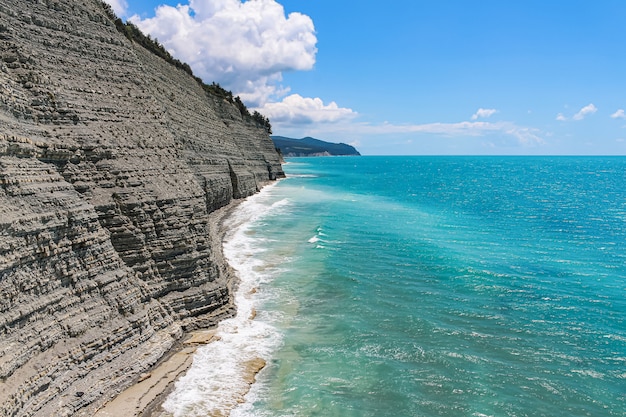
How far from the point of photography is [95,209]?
16.8 metres

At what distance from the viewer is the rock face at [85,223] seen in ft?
42.2

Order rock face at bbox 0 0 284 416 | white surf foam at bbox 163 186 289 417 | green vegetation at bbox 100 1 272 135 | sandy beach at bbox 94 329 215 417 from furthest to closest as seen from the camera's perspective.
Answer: green vegetation at bbox 100 1 272 135 → white surf foam at bbox 163 186 289 417 → sandy beach at bbox 94 329 215 417 → rock face at bbox 0 0 284 416

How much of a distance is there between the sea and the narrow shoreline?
0.38 metres

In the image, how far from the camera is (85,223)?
52.1 ft

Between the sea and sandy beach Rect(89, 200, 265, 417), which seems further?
the sea

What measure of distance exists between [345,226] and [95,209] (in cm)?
2932

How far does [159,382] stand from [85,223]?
20.8 feet

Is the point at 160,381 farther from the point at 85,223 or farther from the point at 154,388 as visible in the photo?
the point at 85,223

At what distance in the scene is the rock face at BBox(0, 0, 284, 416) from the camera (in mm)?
12875

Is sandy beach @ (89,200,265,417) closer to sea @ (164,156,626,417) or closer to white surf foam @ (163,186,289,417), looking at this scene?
white surf foam @ (163,186,289,417)

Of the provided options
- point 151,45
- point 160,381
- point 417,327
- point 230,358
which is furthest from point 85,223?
point 151,45

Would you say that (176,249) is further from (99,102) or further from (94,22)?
(94,22)

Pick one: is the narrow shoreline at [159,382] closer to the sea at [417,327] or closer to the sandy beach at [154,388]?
the sandy beach at [154,388]

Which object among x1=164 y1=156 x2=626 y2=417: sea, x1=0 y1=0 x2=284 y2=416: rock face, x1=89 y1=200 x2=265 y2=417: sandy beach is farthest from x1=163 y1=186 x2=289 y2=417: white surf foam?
x1=0 y1=0 x2=284 y2=416: rock face
